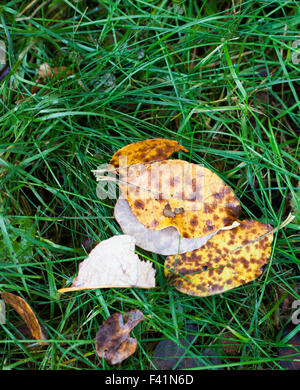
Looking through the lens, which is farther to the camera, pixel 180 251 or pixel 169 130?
pixel 169 130

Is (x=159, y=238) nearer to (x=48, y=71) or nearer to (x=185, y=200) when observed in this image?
(x=185, y=200)

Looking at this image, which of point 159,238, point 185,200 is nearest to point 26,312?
point 159,238

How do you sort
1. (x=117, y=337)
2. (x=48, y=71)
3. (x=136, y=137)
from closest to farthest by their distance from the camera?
(x=117, y=337) < (x=136, y=137) < (x=48, y=71)

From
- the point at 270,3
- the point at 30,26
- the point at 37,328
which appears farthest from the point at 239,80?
the point at 37,328
